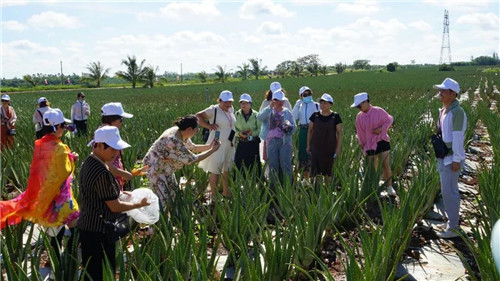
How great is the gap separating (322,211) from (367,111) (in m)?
1.98

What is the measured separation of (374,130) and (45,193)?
10.9ft

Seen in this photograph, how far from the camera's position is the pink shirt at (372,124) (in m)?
4.68

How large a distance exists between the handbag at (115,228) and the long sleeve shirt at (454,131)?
255cm

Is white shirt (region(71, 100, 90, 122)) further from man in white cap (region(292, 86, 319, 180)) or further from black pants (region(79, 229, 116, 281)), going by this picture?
black pants (region(79, 229, 116, 281))

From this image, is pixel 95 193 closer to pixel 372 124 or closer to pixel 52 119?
pixel 52 119

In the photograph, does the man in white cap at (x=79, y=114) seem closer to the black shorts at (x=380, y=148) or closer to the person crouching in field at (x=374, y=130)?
the person crouching in field at (x=374, y=130)

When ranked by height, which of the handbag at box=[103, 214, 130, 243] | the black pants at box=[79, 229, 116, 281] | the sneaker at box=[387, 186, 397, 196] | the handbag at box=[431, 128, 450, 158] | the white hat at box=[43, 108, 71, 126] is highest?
the white hat at box=[43, 108, 71, 126]

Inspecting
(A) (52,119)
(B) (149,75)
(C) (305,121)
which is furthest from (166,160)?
(B) (149,75)

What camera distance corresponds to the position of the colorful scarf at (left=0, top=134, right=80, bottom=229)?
2707 mm

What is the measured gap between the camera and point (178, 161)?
338 centimetres

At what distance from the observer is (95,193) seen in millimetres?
2365

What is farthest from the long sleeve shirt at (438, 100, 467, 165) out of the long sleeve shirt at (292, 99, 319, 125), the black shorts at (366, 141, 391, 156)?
the long sleeve shirt at (292, 99, 319, 125)

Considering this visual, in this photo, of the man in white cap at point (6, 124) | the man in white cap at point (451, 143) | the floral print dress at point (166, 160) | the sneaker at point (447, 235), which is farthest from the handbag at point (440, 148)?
the man in white cap at point (6, 124)

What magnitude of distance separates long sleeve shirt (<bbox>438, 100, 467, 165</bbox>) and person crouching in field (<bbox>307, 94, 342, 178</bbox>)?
1.33 meters
